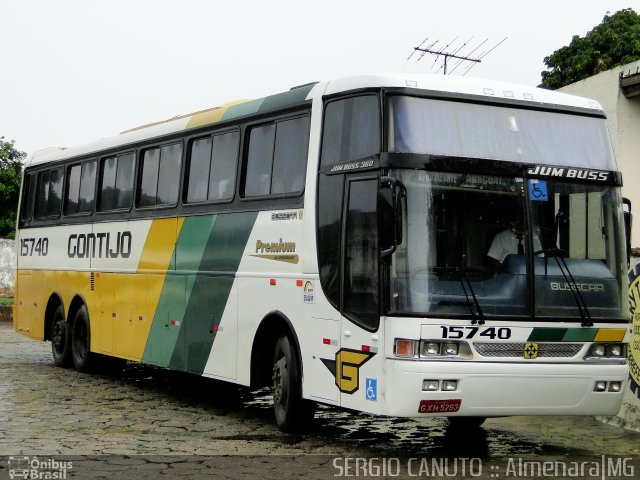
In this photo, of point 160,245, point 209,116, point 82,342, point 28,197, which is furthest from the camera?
point 28,197

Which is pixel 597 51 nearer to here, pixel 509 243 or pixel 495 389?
pixel 509 243

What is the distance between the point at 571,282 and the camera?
9641 millimetres

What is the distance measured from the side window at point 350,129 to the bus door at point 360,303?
0.29 meters

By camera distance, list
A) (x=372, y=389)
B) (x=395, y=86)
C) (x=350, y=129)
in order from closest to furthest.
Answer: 1. (x=372, y=389)
2. (x=395, y=86)
3. (x=350, y=129)

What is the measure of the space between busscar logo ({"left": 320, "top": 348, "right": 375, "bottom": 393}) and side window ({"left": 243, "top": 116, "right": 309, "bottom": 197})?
1.88 meters

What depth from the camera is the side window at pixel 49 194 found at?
18391mm

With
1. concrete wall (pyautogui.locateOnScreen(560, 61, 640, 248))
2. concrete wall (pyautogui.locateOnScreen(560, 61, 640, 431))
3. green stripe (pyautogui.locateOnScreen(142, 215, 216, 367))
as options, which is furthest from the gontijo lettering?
concrete wall (pyautogui.locateOnScreen(560, 61, 640, 248))

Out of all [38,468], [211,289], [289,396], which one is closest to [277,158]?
[211,289]

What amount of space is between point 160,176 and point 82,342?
4073mm

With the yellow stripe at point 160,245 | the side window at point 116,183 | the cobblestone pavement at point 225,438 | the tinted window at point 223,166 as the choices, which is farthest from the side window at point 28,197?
the tinted window at point 223,166

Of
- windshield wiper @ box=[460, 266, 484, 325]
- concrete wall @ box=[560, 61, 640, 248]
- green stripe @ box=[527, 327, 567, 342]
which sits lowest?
green stripe @ box=[527, 327, 567, 342]

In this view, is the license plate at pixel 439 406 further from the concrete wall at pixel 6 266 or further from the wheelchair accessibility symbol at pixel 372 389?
the concrete wall at pixel 6 266

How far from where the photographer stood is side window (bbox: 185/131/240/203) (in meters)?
12.5

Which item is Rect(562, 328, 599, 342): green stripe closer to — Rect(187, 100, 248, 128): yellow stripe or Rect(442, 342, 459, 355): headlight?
Rect(442, 342, 459, 355): headlight
